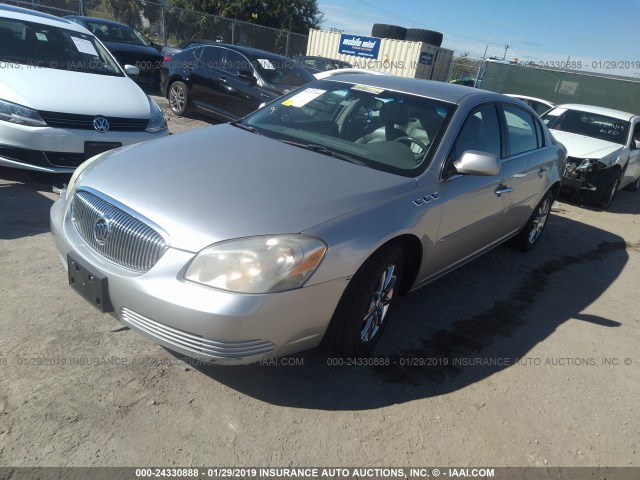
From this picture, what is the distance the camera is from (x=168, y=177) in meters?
2.74

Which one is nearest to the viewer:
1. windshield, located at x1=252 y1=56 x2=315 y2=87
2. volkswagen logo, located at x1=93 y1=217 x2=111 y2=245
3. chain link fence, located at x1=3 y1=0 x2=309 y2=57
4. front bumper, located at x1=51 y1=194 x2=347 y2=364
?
front bumper, located at x1=51 y1=194 x2=347 y2=364

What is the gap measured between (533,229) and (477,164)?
2.67 m

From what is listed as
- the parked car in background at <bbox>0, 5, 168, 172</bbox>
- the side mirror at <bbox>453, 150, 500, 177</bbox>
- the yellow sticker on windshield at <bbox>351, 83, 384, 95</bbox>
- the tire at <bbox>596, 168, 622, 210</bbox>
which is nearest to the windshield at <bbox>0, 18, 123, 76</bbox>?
the parked car in background at <bbox>0, 5, 168, 172</bbox>

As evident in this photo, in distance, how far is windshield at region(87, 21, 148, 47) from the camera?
1191 cm

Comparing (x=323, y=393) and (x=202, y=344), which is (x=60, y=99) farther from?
(x=323, y=393)

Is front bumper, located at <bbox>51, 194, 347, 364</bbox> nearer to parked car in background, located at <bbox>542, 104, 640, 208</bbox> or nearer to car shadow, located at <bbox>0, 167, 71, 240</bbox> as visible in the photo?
car shadow, located at <bbox>0, 167, 71, 240</bbox>

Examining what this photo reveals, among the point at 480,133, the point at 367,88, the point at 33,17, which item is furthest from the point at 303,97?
the point at 33,17

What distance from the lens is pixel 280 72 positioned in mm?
9273

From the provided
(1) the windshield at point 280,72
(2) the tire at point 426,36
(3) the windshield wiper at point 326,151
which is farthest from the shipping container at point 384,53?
(3) the windshield wiper at point 326,151

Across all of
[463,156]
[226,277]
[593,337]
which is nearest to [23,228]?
[226,277]

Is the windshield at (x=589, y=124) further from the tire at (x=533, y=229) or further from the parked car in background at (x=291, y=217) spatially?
the parked car in background at (x=291, y=217)

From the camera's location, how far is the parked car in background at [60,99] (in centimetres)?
466

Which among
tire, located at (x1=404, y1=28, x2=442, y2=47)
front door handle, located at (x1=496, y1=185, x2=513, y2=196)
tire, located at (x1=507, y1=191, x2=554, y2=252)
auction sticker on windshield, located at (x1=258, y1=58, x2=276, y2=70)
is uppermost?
tire, located at (x1=404, y1=28, x2=442, y2=47)

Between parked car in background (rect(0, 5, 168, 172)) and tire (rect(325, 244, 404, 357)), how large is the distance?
3.44 metres
